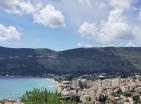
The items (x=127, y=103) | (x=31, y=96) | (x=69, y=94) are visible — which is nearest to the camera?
(x=31, y=96)

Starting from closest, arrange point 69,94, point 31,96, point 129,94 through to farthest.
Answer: point 31,96 < point 69,94 < point 129,94

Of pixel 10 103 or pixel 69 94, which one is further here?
pixel 69 94

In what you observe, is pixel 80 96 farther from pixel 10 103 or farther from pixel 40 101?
pixel 40 101

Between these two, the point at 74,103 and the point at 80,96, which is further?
the point at 80,96

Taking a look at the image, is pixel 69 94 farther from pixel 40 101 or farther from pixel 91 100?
pixel 40 101

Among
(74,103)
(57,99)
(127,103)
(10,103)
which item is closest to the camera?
(57,99)

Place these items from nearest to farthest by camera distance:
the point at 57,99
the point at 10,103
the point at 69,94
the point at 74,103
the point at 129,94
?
1. the point at 57,99
2. the point at 10,103
3. the point at 74,103
4. the point at 69,94
5. the point at 129,94

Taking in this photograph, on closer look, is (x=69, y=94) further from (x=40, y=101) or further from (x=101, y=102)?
(x=40, y=101)

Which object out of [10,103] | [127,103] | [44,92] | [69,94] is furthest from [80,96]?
[44,92]

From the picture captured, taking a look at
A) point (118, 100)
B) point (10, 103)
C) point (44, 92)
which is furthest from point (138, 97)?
point (44, 92)
